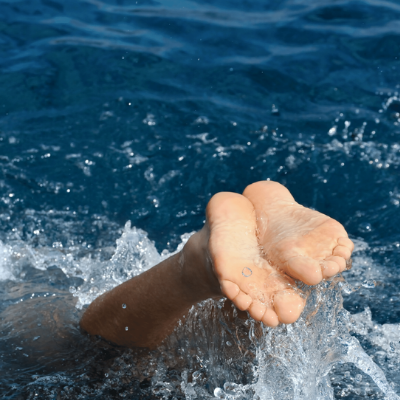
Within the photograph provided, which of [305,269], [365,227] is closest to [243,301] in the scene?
[305,269]

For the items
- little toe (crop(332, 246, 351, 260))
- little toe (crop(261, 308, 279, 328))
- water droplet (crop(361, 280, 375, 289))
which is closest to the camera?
little toe (crop(261, 308, 279, 328))

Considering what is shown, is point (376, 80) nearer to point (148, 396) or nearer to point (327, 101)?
point (327, 101)

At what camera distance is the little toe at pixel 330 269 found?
1597 millimetres

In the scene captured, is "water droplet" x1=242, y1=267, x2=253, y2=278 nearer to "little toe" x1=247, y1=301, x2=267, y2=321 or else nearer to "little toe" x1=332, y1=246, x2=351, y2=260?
"little toe" x1=247, y1=301, x2=267, y2=321

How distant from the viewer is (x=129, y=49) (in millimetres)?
4973

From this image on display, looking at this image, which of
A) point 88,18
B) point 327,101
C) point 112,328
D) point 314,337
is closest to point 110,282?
point 112,328

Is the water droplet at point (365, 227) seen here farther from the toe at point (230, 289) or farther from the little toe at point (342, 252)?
the toe at point (230, 289)

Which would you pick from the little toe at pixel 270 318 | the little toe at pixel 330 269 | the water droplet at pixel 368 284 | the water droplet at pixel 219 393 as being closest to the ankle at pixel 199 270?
the little toe at pixel 270 318

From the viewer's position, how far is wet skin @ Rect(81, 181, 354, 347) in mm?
1595

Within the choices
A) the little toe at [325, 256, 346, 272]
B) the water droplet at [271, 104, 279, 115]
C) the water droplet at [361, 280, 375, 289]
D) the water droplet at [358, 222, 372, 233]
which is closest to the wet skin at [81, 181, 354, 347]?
the little toe at [325, 256, 346, 272]

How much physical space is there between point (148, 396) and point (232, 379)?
0.39m

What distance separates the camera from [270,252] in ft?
5.71

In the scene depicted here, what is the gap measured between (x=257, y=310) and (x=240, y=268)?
16cm

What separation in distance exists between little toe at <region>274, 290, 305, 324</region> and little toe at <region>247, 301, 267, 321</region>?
44 millimetres
